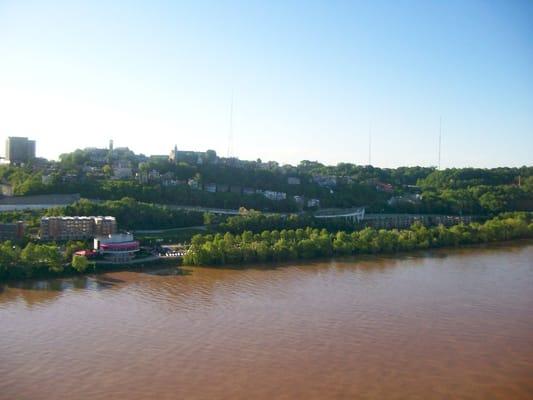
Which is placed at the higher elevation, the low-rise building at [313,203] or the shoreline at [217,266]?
the low-rise building at [313,203]

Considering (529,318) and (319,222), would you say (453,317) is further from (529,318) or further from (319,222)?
(319,222)

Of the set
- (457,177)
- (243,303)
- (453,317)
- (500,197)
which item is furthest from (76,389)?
(457,177)

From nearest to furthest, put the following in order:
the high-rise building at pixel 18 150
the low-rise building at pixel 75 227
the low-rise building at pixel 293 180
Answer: the low-rise building at pixel 75 227 < the low-rise building at pixel 293 180 < the high-rise building at pixel 18 150

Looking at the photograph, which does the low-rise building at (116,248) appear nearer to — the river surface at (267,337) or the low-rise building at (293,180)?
the river surface at (267,337)

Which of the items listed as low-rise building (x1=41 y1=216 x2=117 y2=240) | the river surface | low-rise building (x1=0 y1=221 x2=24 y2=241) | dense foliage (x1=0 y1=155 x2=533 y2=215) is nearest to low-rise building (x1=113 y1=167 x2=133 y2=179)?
dense foliage (x1=0 y1=155 x2=533 y2=215)

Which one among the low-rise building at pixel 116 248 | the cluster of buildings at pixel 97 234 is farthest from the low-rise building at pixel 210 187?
the low-rise building at pixel 116 248
